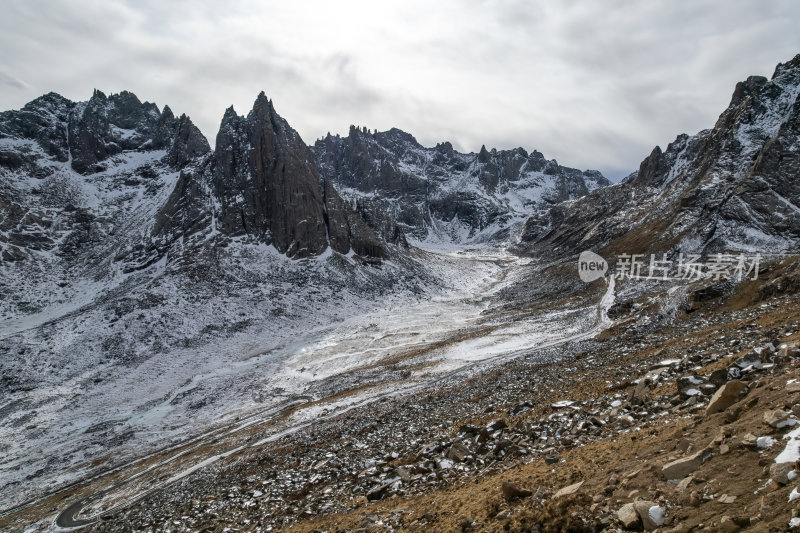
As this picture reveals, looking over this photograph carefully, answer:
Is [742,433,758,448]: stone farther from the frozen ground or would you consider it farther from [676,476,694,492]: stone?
the frozen ground

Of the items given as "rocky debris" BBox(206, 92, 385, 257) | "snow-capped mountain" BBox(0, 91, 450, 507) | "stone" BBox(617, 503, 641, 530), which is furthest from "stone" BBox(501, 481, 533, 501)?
"rocky debris" BBox(206, 92, 385, 257)

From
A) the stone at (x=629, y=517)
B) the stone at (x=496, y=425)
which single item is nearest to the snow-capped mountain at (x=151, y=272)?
the stone at (x=496, y=425)

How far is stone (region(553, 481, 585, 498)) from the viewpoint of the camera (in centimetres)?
1073

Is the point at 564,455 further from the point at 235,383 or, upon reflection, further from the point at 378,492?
the point at 235,383

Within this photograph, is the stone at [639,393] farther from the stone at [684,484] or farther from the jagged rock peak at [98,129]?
the jagged rock peak at [98,129]

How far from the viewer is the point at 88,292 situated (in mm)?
96312

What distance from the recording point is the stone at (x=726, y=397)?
41.5ft

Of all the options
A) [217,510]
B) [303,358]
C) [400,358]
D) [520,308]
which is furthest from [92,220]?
[217,510]

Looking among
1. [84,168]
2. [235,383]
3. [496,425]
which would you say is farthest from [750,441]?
[84,168]

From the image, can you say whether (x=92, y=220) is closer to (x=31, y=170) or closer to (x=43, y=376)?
(x=31, y=170)

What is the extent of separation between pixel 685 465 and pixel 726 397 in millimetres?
4645

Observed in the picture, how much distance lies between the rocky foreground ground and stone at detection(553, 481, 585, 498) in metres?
0.05

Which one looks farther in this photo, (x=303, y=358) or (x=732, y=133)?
(x=732, y=133)

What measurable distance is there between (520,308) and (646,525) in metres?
82.1
